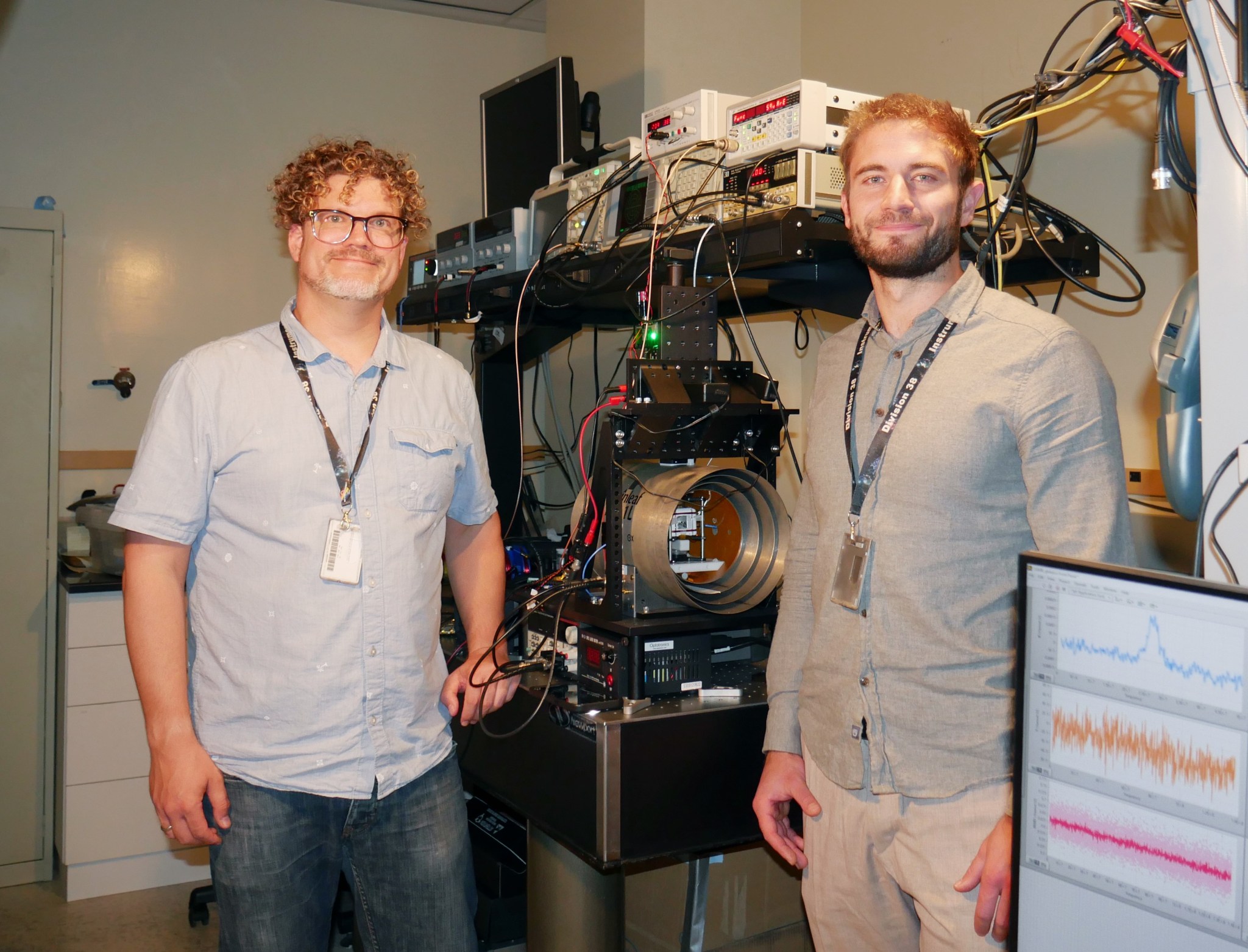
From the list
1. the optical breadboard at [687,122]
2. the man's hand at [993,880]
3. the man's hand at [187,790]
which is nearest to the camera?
the man's hand at [993,880]

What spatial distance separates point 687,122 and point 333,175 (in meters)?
0.89

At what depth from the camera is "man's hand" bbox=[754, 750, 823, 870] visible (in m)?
1.58

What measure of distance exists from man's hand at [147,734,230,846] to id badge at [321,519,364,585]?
0.93 ft

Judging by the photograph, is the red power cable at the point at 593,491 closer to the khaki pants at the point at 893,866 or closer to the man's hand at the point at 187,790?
the khaki pants at the point at 893,866

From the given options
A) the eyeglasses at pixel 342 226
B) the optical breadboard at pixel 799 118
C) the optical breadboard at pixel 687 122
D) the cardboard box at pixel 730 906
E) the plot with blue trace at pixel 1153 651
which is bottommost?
the cardboard box at pixel 730 906

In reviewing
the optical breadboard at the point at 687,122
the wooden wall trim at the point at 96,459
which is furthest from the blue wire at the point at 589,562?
the wooden wall trim at the point at 96,459

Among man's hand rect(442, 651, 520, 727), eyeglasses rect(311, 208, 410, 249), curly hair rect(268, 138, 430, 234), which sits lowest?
man's hand rect(442, 651, 520, 727)

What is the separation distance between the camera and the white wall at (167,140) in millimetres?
3564

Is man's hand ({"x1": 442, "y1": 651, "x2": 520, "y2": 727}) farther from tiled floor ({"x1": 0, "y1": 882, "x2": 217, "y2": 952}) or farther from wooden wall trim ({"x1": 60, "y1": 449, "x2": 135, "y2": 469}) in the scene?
wooden wall trim ({"x1": 60, "y1": 449, "x2": 135, "y2": 469})

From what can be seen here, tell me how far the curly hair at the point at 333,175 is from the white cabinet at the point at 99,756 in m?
1.95

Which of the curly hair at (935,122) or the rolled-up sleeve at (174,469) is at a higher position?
the curly hair at (935,122)

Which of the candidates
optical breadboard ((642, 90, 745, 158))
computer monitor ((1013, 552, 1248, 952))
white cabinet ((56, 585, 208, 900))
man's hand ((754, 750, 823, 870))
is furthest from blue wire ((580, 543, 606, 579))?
white cabinet ((56, 585, 208, 900))

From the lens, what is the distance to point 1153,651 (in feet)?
2.70

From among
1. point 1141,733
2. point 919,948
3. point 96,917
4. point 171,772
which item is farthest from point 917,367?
point 96,917
